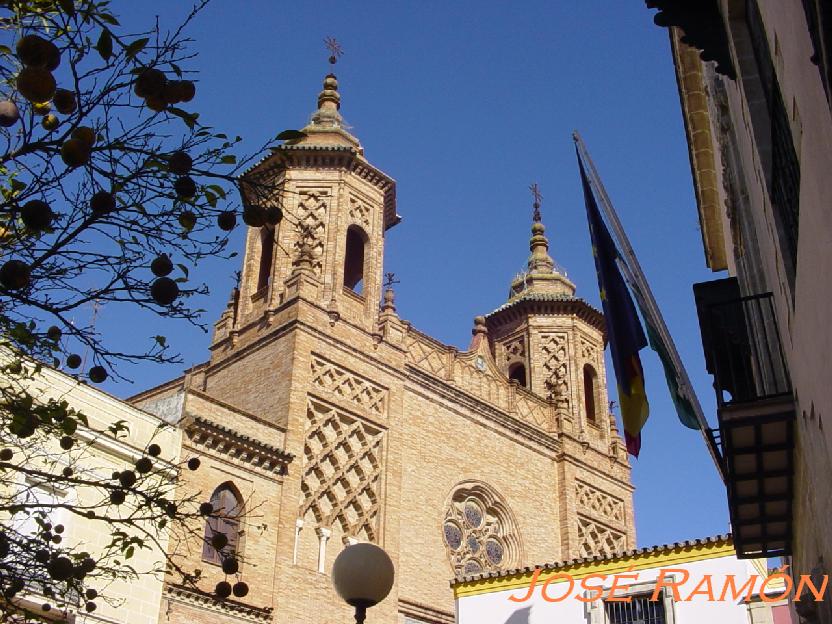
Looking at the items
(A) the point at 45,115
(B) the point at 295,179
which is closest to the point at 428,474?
(B) the point at 295,179

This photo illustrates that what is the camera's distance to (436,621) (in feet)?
68.0

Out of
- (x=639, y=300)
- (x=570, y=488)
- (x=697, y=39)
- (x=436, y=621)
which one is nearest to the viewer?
(x=697, y=39)

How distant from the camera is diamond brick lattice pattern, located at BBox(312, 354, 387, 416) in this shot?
21156mm

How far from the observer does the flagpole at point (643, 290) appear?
9828 millimetres

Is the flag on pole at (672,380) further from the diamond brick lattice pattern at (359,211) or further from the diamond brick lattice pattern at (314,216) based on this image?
the diamond brick lattice pattern at (359,211)

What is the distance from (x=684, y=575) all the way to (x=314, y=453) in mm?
7985

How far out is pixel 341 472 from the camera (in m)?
20.6

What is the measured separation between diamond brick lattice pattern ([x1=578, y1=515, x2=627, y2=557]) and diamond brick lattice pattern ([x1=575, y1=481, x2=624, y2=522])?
1.24ft

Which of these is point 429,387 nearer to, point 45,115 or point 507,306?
point 507,306

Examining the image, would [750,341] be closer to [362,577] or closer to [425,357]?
[362,577]

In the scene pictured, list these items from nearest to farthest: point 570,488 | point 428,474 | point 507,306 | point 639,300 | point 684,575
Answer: point 639,300
point 684,575
point 428,474
point 570,488
point 507,306

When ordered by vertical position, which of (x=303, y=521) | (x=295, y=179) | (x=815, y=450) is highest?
(x=295, y=179)

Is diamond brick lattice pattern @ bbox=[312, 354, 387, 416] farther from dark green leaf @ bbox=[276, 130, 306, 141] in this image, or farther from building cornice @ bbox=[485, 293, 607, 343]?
dark green leaf @ bbox=[276, 130, 306, 141]

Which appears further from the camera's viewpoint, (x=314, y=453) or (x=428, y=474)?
(x=428, y=474)
